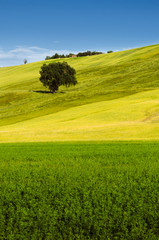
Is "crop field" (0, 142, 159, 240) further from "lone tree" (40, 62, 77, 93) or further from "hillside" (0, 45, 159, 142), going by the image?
"lone tree" (40, 62, 77, 93)

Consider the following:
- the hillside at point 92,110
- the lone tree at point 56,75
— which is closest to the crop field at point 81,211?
the hillside at point 92,110

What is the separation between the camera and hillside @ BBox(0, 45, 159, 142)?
94.2 ft

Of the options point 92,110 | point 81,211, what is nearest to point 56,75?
point 92,110

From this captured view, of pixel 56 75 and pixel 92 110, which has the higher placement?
pixel 56 75

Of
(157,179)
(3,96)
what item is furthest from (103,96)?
(157,179)

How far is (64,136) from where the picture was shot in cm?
2766

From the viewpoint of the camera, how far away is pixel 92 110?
46594 millimetres

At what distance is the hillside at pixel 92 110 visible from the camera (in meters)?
28.7

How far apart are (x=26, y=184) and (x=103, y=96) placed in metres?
60.0

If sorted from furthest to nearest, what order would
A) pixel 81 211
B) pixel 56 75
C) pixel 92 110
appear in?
pixel 56 75
pixel 92 110
pixel 81 211

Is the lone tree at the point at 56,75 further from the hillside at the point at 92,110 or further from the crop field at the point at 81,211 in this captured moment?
the crop field at the point at 81,211

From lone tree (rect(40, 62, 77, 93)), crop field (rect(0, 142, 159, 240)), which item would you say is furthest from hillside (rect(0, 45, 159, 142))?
crop field (rect(0, 142, 159, 240))

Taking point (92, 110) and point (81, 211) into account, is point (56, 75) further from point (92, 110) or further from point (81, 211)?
point (81, 211)

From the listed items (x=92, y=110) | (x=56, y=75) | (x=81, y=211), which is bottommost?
(x=81, y=211)
